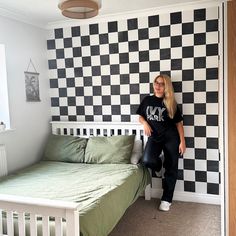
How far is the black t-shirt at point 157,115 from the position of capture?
3374mm

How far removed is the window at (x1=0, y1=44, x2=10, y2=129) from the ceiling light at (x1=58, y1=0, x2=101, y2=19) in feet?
4.56

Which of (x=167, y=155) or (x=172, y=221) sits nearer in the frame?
(x=172, y=221)

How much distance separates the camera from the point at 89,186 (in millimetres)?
2701

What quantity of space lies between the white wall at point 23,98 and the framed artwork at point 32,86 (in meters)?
0.06

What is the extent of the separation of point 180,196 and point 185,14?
229 cm

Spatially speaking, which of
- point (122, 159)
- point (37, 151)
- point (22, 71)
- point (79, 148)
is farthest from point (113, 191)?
point (22, 71)

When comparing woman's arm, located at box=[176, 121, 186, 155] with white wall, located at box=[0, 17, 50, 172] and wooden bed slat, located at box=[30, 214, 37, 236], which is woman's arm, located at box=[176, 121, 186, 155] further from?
wooden bed slat, located at box=[30, 214, 37, 236]

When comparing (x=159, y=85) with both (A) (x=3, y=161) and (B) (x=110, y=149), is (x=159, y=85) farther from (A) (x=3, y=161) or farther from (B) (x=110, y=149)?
(A) (x=3, y=161)

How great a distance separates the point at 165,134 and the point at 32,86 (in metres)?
1.90

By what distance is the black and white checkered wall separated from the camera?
11.2 ft

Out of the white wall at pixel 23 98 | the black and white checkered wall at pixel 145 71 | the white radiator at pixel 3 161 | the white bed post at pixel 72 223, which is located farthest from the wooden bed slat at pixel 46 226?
the black and white checkered wall at pixel 145 71

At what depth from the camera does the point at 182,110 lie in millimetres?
3547

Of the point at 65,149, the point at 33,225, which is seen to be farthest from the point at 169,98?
the point at 33,225

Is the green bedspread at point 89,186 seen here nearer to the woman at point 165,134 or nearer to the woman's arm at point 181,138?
the woman at point 165,134
